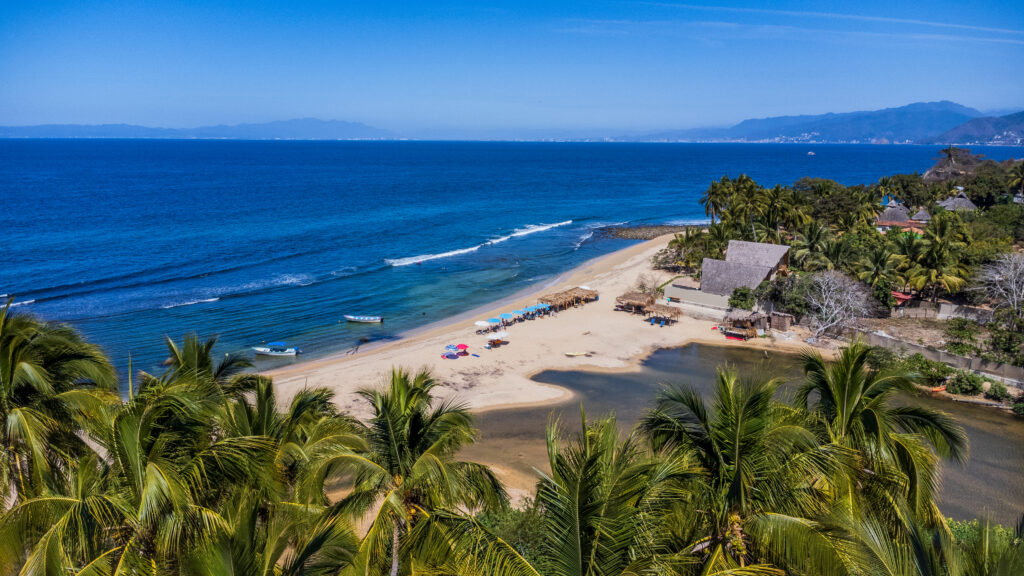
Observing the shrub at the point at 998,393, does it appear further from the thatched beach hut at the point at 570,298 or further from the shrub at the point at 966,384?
the thatched beach hut at the point at 570,298

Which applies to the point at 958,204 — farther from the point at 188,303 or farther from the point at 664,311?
the point at 188,303

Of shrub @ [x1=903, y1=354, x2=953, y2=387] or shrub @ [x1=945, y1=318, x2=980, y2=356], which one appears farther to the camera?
shrub @ [x1=945, y1=318, x2=980, y2=356]

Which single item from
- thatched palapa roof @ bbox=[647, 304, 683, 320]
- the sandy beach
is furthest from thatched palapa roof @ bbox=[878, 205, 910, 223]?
thatched palapa roof @ bbox=[647, 304, 683, 320]

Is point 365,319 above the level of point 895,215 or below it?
below

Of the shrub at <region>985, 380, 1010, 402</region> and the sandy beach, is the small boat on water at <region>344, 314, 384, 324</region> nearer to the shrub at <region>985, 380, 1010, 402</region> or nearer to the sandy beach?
the sandy beach

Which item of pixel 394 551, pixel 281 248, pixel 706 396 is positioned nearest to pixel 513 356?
pixel 706 396

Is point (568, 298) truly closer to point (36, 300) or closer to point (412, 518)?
point (412, 518)
